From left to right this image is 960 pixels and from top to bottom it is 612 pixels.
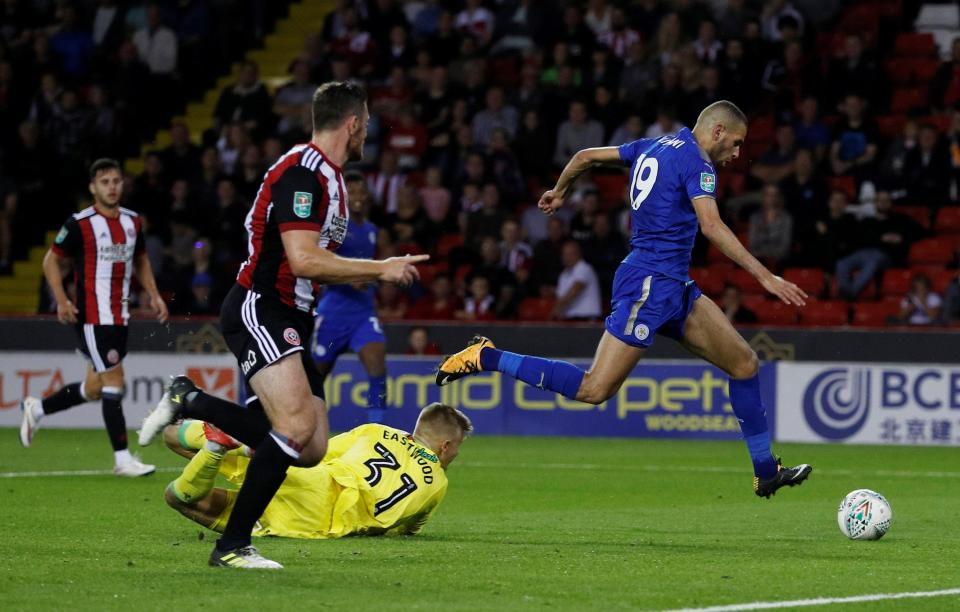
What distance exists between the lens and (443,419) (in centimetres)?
884

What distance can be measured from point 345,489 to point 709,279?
11446 millimetres

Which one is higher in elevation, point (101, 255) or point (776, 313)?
point (101, 255)

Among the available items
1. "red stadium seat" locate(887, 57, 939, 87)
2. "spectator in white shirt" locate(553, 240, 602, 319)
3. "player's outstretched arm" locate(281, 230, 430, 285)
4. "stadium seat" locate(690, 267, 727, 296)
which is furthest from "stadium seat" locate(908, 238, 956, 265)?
"player's outstretched arm" locate(281, 230, 430, 285)

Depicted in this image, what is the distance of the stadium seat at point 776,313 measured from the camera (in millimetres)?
18734

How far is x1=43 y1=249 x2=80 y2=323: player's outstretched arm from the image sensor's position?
13.0 metres

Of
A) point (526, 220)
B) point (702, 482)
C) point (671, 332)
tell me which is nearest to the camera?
point (671, 332)

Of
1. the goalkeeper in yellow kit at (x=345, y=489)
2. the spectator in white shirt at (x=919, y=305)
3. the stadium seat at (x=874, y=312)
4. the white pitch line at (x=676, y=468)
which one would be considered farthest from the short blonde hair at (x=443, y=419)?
the stadium seat at (x=874, y=312)

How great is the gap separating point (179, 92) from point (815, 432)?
12917 mm

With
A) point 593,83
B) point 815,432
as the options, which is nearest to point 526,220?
point 593,83

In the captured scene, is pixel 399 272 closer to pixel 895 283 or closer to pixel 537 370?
pixel 537 370

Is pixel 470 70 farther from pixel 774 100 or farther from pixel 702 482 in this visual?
pixel 702 482

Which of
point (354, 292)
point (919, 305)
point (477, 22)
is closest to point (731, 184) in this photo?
Answer: point (919, 305)

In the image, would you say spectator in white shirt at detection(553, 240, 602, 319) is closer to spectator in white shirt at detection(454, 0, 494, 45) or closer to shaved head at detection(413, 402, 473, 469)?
spectator in white shirt at detection(454, 0, 494, 45)

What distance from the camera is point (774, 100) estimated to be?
21.0 metres
